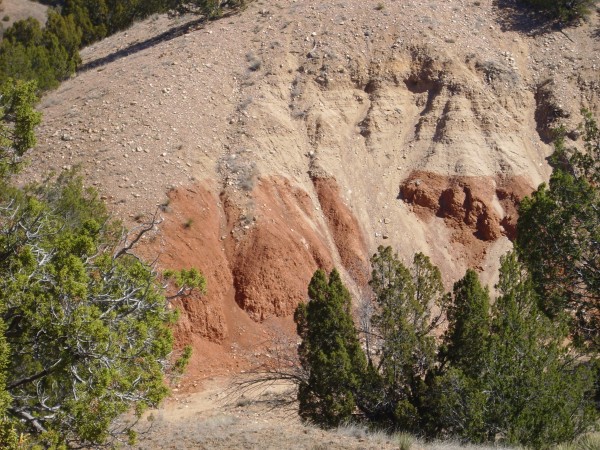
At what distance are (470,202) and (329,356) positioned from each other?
13.8 m

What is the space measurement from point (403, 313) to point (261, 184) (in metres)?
10.8

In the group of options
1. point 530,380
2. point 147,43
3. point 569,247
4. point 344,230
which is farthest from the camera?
point 147,43

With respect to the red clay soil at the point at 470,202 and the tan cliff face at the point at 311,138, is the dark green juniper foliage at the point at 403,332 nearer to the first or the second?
the tan cliff face at the point at 311,138

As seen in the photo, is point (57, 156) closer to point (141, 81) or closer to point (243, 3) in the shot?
point (141, 81)

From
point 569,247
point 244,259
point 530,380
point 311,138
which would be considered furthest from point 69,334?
point 311,138

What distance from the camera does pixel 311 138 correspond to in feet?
97.2

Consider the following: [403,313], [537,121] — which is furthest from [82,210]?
[537,121]

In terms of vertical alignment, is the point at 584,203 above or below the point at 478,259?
above

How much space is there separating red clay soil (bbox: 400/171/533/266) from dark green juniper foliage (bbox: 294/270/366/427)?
12.0 metres

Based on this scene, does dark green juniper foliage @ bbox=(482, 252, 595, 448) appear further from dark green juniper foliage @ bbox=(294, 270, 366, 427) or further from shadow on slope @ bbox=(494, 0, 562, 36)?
shadow on slope @ bbox=(494, 0, 562, 36)

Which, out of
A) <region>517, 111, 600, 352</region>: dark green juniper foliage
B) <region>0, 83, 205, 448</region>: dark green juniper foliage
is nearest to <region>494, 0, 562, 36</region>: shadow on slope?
<region>517, 111, 600, 352</region>: dark green juniper foliage

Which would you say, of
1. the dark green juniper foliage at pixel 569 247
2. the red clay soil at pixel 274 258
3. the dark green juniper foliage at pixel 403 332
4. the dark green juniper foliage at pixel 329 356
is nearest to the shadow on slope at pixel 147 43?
the red clay soil at pixel 274 258

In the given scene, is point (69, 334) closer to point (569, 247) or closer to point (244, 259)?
point (569, 247)

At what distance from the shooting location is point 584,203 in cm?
1814
